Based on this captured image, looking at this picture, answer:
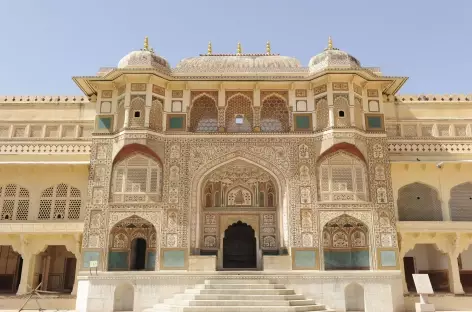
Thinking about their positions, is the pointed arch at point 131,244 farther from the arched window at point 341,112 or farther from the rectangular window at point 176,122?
the arched window at point 341,112

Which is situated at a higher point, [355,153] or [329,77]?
[329,77]

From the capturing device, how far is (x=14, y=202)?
16.5m

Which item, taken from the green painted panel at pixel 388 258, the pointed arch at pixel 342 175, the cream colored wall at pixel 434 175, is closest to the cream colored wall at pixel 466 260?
the cream colored wall at pixel 434 175

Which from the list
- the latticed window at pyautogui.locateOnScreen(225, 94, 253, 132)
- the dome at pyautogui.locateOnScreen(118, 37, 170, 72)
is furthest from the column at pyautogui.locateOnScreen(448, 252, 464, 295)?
the dome at pyautogui.locateOnScreen(118, 37, 170, 72)

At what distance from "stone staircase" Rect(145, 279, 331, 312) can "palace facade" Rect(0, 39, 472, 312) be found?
305 millimetres

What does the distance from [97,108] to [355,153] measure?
9.28m

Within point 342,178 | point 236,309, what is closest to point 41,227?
point 236,309

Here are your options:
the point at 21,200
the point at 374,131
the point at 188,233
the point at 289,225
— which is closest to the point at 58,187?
the point at 21,200

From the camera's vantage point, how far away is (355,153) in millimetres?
15602

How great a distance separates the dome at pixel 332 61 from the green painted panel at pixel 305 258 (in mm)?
6337

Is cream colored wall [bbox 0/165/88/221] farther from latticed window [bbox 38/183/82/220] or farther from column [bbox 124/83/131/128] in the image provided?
column [bbox 124/83/131/128]

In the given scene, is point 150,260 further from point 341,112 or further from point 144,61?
point 341,112

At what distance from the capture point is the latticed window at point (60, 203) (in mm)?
16391

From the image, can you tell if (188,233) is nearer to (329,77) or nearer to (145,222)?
(145,222)
